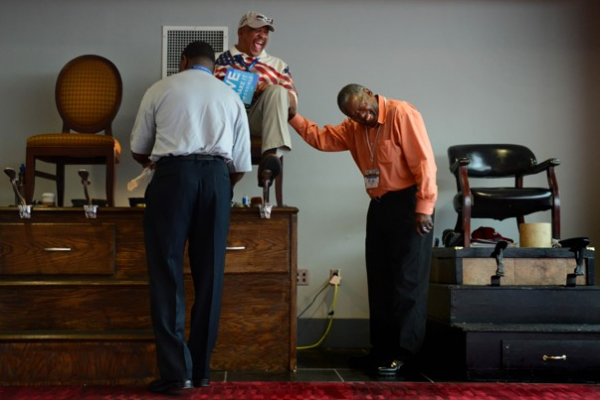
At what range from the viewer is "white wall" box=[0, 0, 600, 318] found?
393cm

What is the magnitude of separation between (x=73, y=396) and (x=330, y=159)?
85.4 inches

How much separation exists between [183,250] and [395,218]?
1102 millimetres

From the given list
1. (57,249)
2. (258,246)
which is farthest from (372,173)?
(57,249)

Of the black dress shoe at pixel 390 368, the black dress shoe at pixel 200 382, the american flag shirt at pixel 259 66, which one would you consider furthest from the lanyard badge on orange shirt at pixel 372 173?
the black dress shoe at pixel 200 382

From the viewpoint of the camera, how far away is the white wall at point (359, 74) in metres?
3.93

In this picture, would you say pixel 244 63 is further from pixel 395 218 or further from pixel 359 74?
pixel 395 218

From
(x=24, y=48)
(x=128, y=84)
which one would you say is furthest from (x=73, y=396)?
(x=24, y=48)

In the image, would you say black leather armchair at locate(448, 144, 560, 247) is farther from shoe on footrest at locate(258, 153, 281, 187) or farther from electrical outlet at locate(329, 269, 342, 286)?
shoe on footrest at locate(258, 153, 281, 187)

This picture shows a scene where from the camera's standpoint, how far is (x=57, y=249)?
116 inches

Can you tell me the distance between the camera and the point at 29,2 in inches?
156

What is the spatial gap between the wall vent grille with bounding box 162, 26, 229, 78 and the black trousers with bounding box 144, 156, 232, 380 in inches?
64.9

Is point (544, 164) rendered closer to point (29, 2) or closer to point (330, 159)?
point (330, 159)

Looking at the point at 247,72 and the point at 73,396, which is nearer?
the point at 73,396

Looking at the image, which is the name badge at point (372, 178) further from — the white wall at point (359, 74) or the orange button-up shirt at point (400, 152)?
the white wall at point (359, 74)
